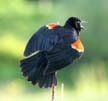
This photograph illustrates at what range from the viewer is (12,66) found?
9.94m

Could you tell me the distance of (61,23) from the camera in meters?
9.93

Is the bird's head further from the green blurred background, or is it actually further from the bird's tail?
the green blurred background

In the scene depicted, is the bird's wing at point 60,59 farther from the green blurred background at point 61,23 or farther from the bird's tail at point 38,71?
the green blurred background at point 61,23

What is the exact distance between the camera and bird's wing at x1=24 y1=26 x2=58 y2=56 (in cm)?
343

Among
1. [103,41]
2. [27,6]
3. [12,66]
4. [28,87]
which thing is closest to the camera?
[28,87]

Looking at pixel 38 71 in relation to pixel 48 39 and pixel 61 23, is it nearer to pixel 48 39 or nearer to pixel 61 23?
pixel 48 39

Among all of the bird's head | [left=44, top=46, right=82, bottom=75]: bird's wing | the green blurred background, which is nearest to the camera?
[left=44, top=46, right=82, bottom=75]: bird's wing

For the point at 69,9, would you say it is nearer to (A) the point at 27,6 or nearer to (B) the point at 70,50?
(A) the point at 27,6

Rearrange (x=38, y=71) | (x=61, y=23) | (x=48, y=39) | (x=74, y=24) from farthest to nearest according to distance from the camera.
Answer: (x=61, y=23) → (x=74, y=24) → (x=48, y=39) → (x=38, y=71)

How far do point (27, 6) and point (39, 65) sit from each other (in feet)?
26.0

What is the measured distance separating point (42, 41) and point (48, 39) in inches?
1.4

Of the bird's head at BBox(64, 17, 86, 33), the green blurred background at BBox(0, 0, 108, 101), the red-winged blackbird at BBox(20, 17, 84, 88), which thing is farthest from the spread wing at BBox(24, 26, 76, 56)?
the green blurred background at BBox(0, 0, 108, 101)

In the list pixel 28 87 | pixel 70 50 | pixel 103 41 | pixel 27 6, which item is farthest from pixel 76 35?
pixel 27 6

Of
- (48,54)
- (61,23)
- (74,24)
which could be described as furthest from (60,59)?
(61,23)
